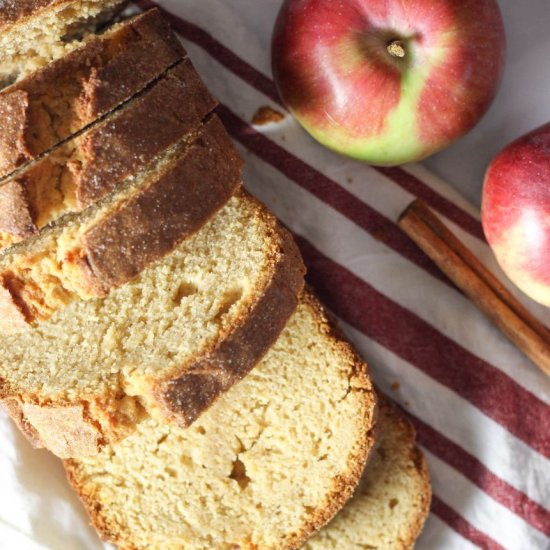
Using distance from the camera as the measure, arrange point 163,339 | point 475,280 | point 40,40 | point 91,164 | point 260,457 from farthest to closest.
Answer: point 475,280
point 260,457
point 163,339
point 40,40
point 91,164

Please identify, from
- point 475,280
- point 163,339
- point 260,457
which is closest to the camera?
point 163,339

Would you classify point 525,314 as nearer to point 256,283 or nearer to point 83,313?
point 256,283

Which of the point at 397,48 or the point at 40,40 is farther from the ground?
the point at 40,40

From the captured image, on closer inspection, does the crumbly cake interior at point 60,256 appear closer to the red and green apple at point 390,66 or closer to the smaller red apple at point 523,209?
the red and green apple at point 390,66

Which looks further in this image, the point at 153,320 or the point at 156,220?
the point at 153,320

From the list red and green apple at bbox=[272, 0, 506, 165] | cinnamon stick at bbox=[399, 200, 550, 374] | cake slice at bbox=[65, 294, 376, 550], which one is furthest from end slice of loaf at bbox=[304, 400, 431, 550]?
red and green apple at bbox=[272, 0, 506, 165]

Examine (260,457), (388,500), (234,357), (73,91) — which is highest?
(73,91)

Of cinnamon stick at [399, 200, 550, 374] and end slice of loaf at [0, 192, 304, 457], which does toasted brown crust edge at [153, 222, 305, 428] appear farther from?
cinnamon stick at [399, 200, 550, 374]

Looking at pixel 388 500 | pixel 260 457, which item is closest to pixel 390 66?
pixel 260 457

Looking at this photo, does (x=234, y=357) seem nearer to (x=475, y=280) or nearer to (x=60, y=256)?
(x=60, y=256)
